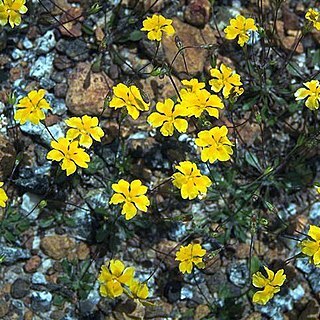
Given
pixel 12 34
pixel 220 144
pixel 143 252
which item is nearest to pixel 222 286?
pixel 143 252

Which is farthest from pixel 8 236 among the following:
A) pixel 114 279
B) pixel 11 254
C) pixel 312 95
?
pixel 312 95

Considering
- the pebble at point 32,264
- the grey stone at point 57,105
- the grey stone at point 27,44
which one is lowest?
the pebble at point 32,264

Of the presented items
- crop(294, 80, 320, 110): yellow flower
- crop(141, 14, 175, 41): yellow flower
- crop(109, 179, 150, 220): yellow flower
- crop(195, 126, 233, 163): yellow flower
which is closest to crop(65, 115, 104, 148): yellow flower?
crop(109, 179, 150, 220): yellow flower

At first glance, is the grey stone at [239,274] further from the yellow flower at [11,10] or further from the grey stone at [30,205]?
the yellow flower at [11,10]

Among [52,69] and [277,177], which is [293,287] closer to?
[277,177]

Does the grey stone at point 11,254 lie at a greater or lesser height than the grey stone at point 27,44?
lesser

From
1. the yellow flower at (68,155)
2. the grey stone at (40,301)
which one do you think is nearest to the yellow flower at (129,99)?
the yellow flower at (68,155)
